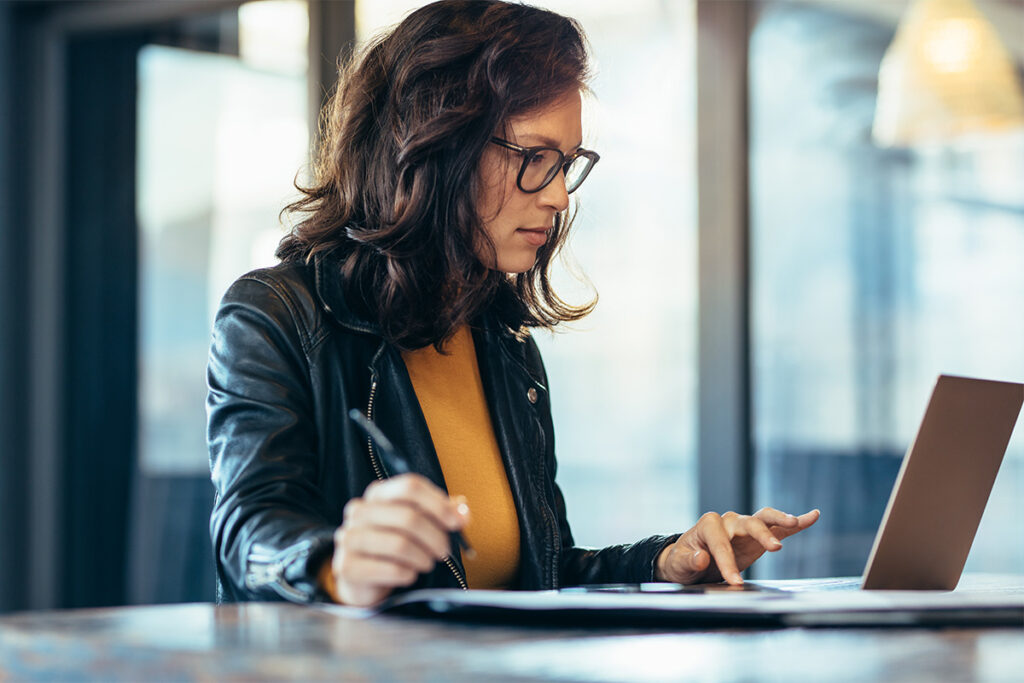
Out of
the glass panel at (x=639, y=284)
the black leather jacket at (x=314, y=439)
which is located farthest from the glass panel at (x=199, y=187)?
the black leather jacket at (x=314, y=439)

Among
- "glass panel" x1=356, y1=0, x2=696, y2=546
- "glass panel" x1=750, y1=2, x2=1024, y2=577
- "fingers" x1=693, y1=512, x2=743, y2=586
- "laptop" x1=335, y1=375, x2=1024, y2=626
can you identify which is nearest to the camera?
"laptop" x1=335, y1=375, x2=1024, y2=626

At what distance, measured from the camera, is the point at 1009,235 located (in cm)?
253

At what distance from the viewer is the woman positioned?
3.88 ft

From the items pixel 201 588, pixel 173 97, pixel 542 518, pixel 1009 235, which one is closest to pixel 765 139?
pixel 1009 235

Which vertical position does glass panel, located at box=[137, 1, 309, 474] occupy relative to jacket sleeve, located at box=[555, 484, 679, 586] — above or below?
above

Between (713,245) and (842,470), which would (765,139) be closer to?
(713,245)

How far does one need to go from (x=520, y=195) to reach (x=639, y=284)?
1439 mm

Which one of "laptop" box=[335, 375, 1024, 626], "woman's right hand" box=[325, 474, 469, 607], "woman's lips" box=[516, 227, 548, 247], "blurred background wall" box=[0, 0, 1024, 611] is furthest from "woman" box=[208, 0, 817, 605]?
"blurred background wall" box=[0, 0, 1024, 611]

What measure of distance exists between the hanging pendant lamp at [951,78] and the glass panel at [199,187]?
1712 millimetres

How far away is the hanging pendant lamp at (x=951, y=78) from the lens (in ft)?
8.02

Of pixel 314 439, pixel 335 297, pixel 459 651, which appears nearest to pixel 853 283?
pixel 335 297

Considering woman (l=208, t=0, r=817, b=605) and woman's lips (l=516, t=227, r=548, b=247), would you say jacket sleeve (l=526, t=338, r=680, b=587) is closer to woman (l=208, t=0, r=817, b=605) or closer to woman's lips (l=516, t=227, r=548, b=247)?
woman (l=208, t=0, r=817, b=605)

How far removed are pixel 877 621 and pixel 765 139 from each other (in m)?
2.21

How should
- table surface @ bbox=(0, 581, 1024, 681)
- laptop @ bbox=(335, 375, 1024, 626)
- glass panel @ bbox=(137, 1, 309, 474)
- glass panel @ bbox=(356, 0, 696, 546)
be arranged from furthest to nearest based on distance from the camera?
glass panel @ bbox=(137, 1, 309, 474), glass panel @ bbox=(356, 0, 696, 546), laptop @ bbox=(335, 375, 1024, 626), table surface @ bbox=(0, 581, 1024, 681)
